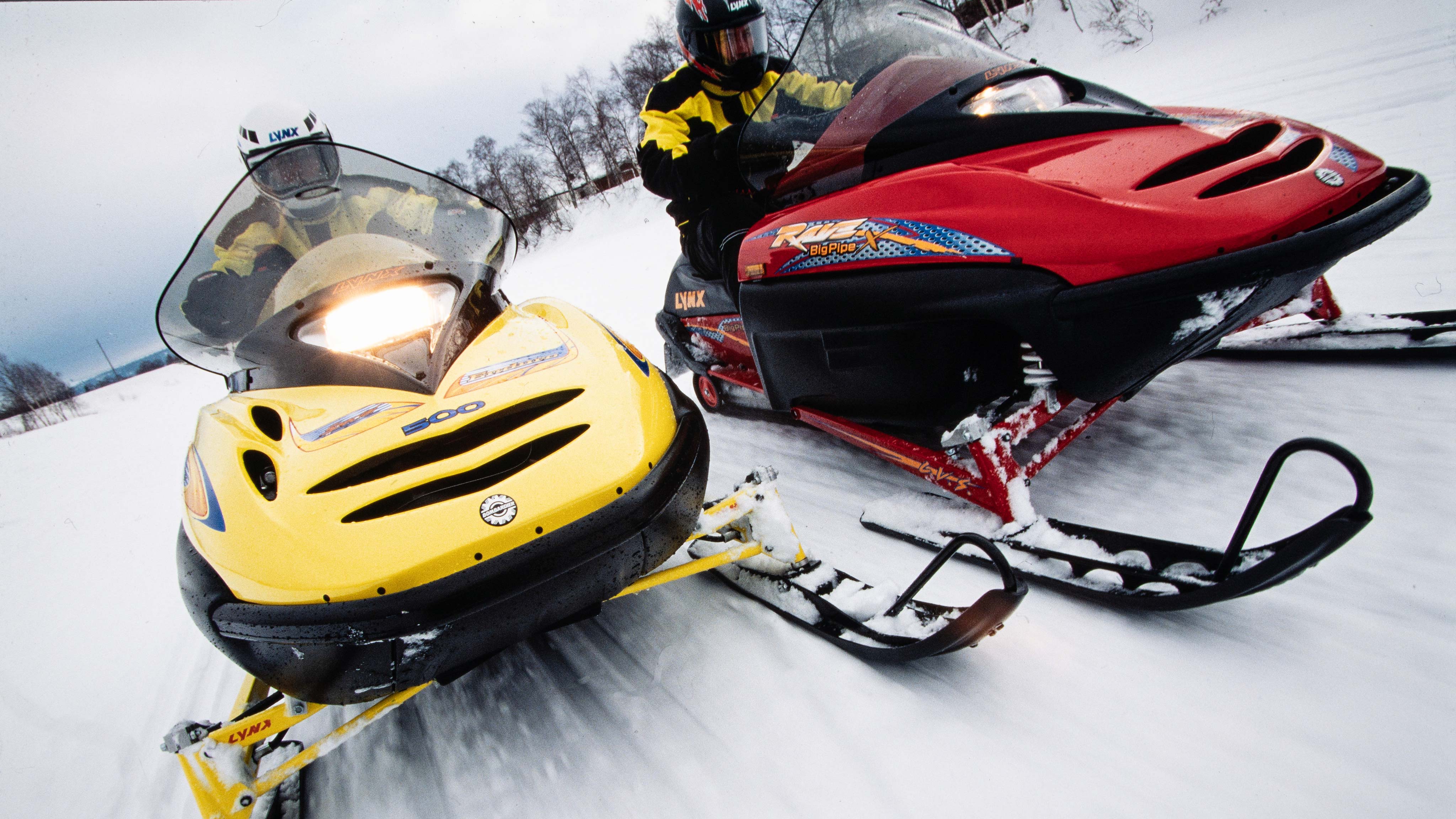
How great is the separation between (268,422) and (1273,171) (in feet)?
8.26

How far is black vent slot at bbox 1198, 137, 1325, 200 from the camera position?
4.25 feet

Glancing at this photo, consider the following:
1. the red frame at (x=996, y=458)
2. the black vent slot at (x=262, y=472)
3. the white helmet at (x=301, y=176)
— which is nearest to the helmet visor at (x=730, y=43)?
the white helmet at (x=301, y=176)

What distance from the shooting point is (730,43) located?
264cm

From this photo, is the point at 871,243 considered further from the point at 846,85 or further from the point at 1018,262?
the point at 846,85

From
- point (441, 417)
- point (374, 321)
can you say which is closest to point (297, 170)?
point (374, 321)

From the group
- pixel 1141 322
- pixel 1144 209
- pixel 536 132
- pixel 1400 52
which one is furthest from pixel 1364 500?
pixel 536 132

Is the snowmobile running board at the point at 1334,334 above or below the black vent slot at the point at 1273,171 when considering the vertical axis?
below

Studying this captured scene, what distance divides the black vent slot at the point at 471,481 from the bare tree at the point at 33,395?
14.8m

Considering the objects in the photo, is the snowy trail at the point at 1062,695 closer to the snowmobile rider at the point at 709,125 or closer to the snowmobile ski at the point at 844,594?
the snowmobile ski at the point at 844,594

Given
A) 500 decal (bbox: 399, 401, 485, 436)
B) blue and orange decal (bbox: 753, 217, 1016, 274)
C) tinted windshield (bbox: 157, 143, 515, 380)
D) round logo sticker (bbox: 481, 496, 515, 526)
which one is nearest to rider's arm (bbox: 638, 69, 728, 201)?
blue and orange decal (bbox: 753, 217, 1016, 274)

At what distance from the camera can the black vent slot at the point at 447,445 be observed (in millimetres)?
1308

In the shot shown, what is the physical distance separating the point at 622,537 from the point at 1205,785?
1.18m

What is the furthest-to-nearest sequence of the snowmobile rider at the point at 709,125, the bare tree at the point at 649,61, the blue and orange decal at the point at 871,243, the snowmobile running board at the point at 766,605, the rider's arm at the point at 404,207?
the bare tree at the point at 649,61 < the snowmobile rider at the point at 709,125 < the rider's arm at the point at 404,207 < the blue and orange decal at the point at 871,243 < the snowmobile running board at the point at 766,605

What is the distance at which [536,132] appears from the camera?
104 feet
